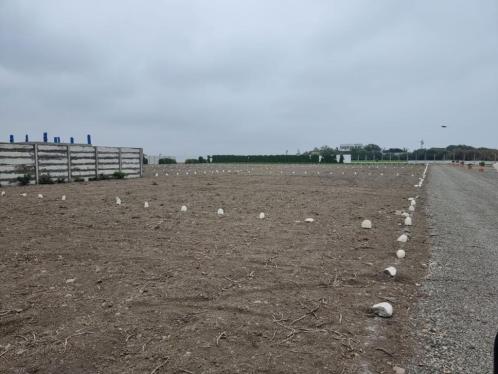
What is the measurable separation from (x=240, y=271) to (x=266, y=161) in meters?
73.2

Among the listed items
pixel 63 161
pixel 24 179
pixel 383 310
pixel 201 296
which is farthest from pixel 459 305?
pixel 63 161

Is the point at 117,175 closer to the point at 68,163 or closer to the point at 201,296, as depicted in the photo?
the point at 68,163

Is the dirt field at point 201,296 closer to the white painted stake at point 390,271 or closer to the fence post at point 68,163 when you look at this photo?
the white painted stake at point 390,271

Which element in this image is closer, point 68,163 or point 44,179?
point 44,179

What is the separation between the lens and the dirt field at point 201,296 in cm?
269

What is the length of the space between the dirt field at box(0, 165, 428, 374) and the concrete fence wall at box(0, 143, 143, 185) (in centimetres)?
1100

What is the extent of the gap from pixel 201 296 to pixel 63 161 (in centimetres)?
1826

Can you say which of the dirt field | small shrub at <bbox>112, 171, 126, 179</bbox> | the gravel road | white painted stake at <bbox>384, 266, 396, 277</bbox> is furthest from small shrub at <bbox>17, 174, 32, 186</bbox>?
white painted stake at <bbox>384, 266, 396, 277</bbox>

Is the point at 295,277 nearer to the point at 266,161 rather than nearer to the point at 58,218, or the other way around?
the point at 58,218

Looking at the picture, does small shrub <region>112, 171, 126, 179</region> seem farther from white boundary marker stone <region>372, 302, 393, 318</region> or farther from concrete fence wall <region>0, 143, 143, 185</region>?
white boundary marker stone <region>372, 302, 393, 318</region>

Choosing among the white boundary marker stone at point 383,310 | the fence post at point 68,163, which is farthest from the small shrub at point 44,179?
the white boundary marker stone at point 383,310

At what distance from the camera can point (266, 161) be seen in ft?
254

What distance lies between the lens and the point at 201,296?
148 inches

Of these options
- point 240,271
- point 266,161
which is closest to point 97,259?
point 240,271
